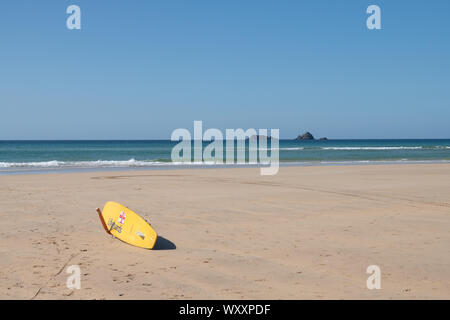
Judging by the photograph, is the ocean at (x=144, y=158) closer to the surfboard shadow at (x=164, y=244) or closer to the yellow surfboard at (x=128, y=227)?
the yellow surfboard at (x=128, y=227)

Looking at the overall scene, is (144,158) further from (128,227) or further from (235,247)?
(235,247)

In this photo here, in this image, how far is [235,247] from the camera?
7.36 metres

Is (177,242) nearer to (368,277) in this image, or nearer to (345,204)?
(368,277)

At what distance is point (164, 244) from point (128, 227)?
2.31 feet

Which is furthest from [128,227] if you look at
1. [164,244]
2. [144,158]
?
[144,158]

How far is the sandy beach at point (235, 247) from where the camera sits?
5352 mm

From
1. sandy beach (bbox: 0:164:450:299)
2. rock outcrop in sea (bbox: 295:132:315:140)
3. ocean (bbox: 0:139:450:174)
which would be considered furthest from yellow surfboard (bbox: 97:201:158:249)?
rock outcrop in sea (bbox: 295:132:315:140)

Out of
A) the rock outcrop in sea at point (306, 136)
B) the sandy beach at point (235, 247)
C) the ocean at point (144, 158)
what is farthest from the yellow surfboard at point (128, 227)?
the rock outcrop in sea at point (306, 136)

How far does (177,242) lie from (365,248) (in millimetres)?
3185

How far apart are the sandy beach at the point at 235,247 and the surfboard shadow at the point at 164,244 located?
2 centimetres

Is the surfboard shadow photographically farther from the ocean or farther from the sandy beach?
the ocean

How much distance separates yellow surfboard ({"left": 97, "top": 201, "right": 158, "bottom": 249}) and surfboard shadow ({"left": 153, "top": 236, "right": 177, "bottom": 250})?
231 millimetres

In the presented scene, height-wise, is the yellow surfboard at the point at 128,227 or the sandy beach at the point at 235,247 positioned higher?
the yellow surfboard at the point at 128,227
